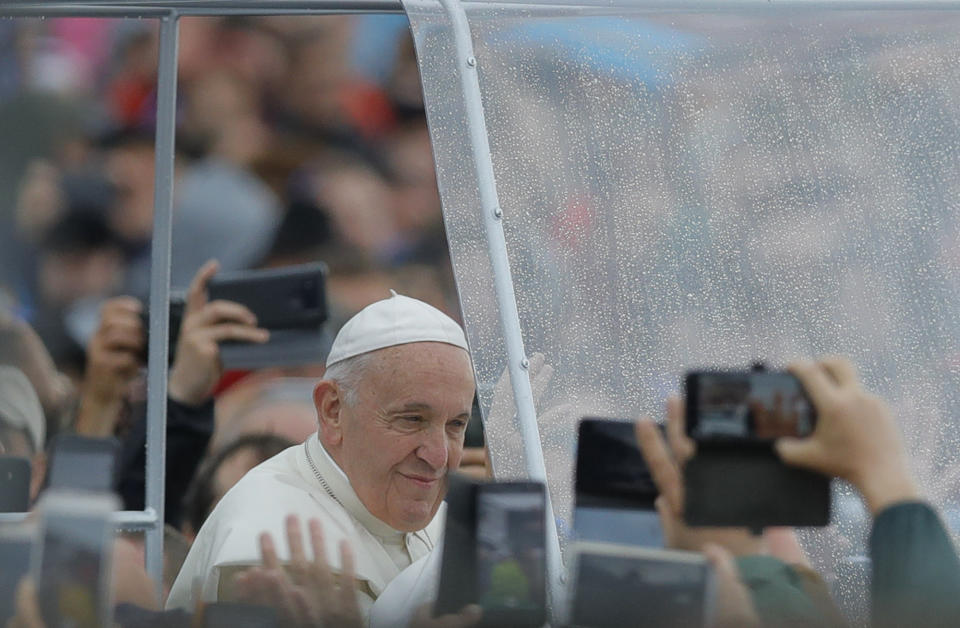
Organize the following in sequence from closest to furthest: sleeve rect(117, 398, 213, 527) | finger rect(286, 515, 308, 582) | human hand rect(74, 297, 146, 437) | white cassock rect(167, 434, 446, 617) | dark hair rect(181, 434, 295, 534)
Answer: finger rect(286, 515, 308, 582) → white cassock rect(167, 434, 446, 617) → sleeve rect(117, 398, 213, 527) → human hand rect(74, 297, 146, 437) → dark hair rect(181, 434, 295, 534)

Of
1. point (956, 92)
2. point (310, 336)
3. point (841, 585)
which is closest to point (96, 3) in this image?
point (310, 336)

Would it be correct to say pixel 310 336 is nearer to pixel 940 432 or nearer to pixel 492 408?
pixel 492 408

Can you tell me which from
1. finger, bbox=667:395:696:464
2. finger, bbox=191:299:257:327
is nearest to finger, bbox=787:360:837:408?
finger, bbox=667:395:696:464

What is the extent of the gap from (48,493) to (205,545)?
1.25 m

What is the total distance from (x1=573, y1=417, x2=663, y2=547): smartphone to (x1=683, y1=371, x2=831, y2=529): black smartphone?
0.06 metres

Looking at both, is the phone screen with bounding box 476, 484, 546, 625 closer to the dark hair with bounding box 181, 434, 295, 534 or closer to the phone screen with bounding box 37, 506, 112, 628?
the phone screen with bounding box 37, 506, 112, 628

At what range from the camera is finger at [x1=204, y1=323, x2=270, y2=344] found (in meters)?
3.35

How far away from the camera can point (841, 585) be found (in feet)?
5.62

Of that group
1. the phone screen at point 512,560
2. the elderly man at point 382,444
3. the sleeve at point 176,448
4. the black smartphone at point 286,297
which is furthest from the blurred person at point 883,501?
the black smartphone at point 286,297

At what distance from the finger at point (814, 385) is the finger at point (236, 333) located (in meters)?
2.11

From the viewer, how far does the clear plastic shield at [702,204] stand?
6.48ft

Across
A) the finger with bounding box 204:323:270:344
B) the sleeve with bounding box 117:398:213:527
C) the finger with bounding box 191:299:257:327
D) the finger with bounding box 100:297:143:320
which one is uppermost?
the finger with bounding box 100:297:143:320

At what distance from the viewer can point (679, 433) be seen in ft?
4.63

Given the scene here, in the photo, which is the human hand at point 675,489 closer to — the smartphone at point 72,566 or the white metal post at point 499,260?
the white metal post at point 499,260
